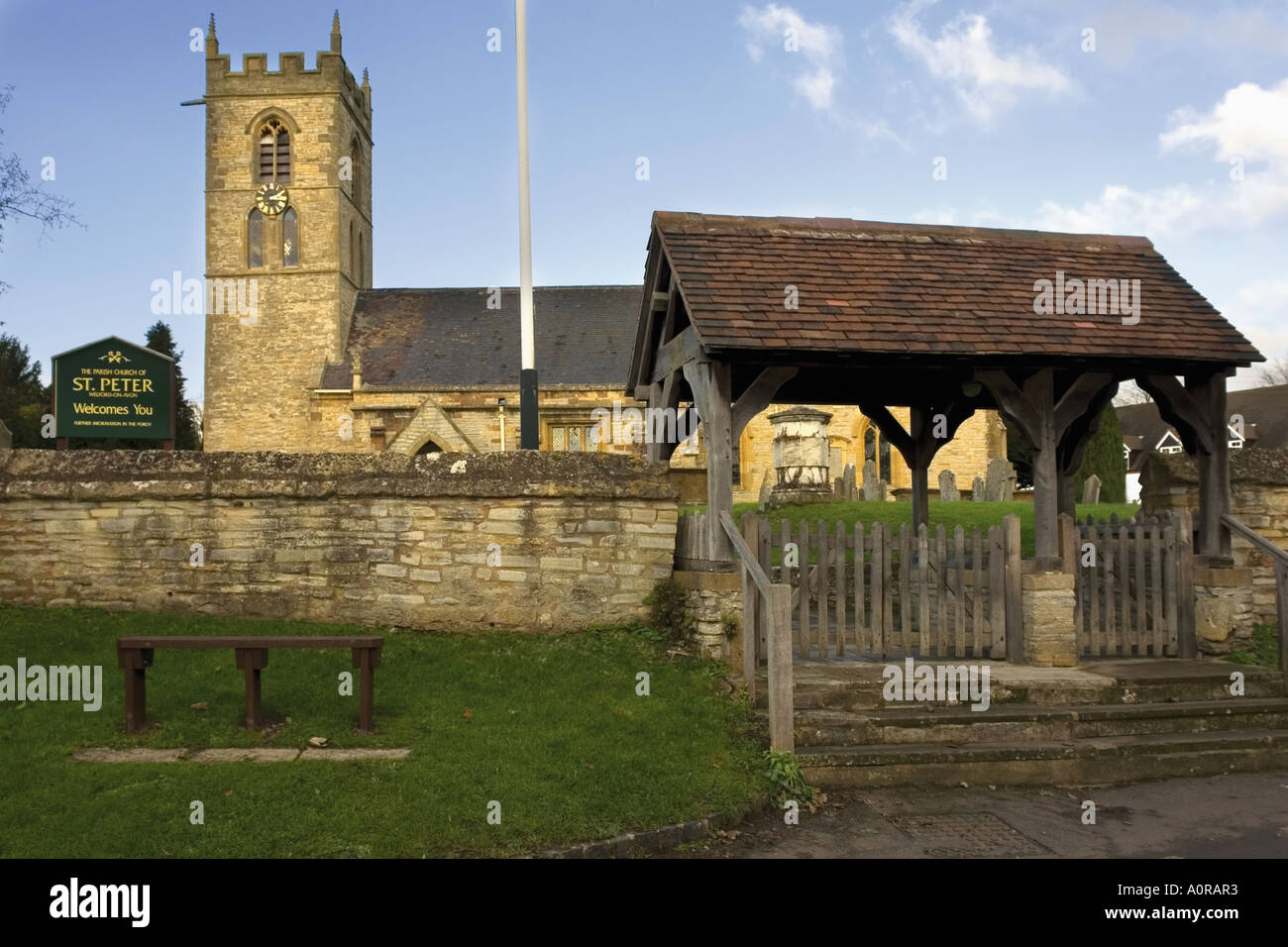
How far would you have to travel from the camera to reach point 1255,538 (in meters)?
8.98

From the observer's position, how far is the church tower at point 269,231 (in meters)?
34.9

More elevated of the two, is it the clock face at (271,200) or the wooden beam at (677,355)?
the clock face at (271,200)

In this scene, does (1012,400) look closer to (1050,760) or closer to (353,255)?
(1050,760)

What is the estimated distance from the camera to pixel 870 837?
5898 millimetres

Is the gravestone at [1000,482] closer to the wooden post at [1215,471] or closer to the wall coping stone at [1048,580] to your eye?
the wooden post at [1215,471]

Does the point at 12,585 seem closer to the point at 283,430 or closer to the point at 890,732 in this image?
the point at 890,732

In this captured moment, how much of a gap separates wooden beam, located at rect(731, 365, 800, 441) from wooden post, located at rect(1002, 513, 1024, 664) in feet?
8.03

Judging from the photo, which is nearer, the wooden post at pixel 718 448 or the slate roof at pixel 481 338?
the wooden post at pixel 718 448

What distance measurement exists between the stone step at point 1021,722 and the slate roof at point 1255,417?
129ft

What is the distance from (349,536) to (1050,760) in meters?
6.39

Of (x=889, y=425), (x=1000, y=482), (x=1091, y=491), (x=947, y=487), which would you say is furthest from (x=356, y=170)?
(x=889, y=425)

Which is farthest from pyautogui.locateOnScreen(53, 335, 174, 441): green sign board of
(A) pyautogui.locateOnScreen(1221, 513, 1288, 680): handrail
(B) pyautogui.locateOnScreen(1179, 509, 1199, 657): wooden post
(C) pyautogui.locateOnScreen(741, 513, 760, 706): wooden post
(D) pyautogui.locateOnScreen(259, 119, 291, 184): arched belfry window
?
(D) pyautogui.locateOnScreen(259, 119, 291, 184): arched belfry window

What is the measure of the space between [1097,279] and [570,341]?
25450 mm

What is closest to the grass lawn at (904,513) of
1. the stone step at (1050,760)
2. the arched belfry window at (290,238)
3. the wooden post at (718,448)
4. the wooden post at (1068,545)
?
the wooden post at (1068,545)
